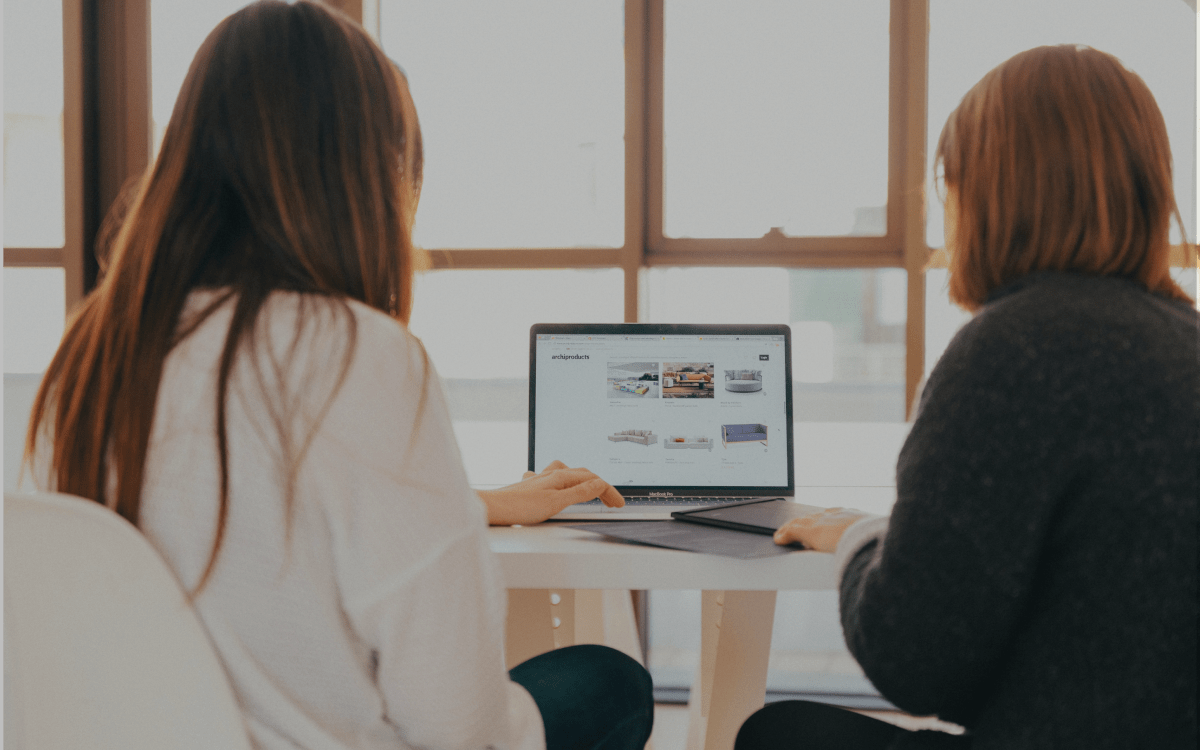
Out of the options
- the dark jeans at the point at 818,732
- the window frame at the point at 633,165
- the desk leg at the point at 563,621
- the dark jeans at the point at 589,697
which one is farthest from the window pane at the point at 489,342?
the dark jeans at the point at 818,732

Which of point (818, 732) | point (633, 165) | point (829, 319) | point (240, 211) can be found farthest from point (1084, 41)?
point (240, 211)

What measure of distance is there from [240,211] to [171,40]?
6.31 feet

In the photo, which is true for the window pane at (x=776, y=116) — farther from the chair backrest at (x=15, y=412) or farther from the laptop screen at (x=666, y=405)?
the chair backrest at (x=15, y=412)

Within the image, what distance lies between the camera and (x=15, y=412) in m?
2.24

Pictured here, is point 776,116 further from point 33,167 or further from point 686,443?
point 33,167

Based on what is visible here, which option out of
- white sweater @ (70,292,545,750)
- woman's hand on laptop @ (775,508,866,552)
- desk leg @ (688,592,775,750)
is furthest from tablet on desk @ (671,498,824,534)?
white sweater @ (70,292,545,750)

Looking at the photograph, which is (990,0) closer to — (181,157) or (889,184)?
(889,184)

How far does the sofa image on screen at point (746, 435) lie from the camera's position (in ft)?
4.58

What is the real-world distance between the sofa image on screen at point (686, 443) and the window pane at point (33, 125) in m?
1.74

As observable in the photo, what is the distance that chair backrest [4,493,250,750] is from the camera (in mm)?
507

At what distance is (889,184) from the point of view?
2.14 m

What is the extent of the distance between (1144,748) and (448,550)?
51 centimetres

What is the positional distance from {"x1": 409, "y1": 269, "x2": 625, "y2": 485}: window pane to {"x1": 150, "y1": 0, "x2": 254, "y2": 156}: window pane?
85 cm

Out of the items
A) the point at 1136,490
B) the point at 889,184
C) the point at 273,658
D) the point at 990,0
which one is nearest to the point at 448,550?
the point at 273,658
